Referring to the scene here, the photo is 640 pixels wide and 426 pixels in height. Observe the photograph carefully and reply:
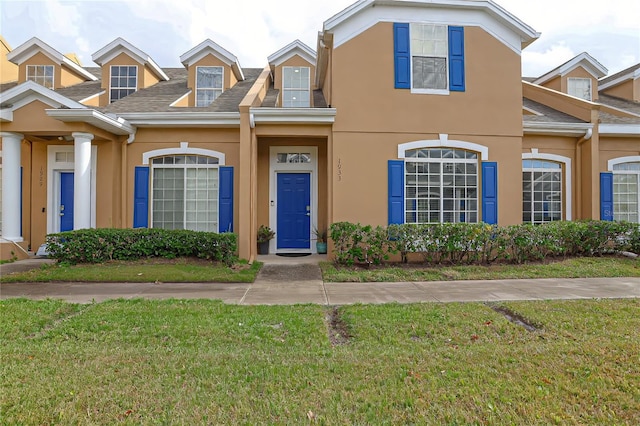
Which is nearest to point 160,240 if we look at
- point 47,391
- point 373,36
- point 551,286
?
point 47,391

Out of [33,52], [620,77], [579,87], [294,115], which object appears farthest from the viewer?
[620,77]

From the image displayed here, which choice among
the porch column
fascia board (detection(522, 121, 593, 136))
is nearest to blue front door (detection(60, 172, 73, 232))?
the porch column

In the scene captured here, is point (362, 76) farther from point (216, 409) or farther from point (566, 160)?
point (216, 409)

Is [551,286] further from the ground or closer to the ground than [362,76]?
closer to the ground

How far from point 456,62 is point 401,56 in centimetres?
149

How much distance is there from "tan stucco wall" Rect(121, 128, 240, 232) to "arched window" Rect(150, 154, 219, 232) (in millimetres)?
354

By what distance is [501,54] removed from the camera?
9.77m

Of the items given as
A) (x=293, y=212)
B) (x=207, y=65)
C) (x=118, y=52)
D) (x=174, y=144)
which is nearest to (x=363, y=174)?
(x=293, y=212)

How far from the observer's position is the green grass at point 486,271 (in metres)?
7.43

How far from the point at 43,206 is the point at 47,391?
9.48 m

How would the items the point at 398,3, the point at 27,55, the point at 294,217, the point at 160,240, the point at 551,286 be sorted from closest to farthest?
the point at 551,286 < the point at 160,240 < the point at 398,3 < the point at 294,217 < the point at 27,55

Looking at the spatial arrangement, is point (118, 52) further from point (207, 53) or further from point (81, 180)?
point (81, 180)

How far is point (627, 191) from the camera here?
11.3 meters

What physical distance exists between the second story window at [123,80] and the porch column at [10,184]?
3.75 metres
